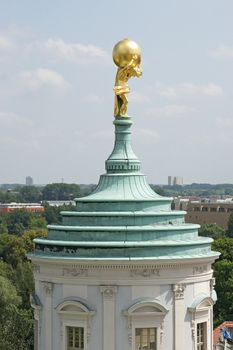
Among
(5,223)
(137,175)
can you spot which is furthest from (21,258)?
(5,223)

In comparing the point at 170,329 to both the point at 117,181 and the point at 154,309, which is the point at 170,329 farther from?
the point at 117,181

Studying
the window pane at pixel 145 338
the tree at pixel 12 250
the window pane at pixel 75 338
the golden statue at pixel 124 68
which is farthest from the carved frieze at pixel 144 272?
the tree at pixel 12 250

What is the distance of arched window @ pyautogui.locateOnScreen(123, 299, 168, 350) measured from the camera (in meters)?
28.8

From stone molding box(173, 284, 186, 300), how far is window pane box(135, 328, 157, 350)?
1.31 metres

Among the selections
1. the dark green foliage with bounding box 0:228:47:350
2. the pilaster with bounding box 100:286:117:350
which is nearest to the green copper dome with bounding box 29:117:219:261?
the pilaster with bounding box 100:286:117:350

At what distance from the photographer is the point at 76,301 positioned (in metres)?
29.1

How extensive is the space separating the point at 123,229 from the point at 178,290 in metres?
2.73

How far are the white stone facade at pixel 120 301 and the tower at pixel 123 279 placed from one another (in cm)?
3

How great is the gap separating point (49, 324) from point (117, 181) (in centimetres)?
538

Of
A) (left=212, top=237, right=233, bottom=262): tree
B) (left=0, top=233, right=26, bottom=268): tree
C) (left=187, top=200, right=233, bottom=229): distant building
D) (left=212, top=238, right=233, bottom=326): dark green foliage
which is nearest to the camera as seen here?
(left=212, top=238, right=233, bottom=326): dark green foliage

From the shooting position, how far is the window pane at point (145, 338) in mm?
28938

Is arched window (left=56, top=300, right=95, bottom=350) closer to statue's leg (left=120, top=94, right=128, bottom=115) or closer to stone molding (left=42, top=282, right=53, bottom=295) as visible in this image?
stone molding (left=42, top=282, right=53, bottom=295)

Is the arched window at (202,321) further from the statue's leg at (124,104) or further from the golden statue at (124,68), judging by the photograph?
the golden statue at (124,68)

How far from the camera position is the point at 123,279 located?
94.9ft
